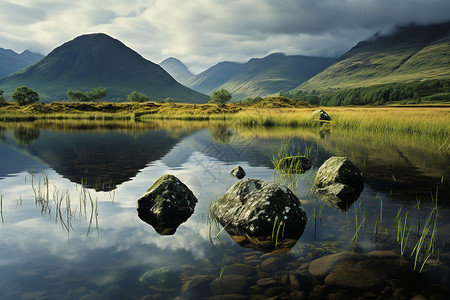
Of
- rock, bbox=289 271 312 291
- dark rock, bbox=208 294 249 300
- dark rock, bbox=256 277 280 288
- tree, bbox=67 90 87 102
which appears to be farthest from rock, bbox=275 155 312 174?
tree, bbox=67 90 87 102

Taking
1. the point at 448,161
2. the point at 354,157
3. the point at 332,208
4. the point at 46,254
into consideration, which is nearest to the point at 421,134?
the point at 448,161

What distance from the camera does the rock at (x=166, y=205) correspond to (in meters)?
7.51

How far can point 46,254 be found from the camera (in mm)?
5777

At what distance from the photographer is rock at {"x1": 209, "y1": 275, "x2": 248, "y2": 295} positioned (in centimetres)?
450

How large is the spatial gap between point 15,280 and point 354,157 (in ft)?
54.6

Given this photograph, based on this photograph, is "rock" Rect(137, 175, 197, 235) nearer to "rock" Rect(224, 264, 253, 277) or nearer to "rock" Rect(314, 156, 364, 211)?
"rock" Rect(224, 264, 253, 277)

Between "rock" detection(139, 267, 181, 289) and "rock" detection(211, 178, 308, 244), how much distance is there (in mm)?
2125

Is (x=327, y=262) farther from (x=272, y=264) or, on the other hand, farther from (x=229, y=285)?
(x=229, y=285)

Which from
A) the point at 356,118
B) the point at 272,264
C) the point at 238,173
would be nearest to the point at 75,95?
the point at 356,118

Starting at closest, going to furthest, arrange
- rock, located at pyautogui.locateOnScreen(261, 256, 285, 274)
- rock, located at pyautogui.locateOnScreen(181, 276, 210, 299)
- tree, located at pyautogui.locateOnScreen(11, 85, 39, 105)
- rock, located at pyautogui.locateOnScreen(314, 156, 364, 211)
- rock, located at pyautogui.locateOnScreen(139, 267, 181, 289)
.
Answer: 1. rock, located at pyautogui.locateOnScreen(181, 276, 210, 299)
2. rock, located at pyautogui.locateOnScreen(139, 267, 181, 289)
3. rock, located at pyautogui.locateOnScreen(261, 256, 285, 274)
4. rock, located at pyautogui.locateOnScreen(314, 156, 364, 211)
5. tree, located at pyautogui.locateOnScreen(11, 85, 39, 105)

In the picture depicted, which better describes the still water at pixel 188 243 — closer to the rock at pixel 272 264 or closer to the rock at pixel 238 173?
the rock at pixel 272 264

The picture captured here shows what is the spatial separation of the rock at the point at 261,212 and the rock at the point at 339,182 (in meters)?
2.62

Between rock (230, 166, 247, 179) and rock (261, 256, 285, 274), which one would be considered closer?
rock (261, 256, 285, 274)

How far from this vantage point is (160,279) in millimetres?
4859
